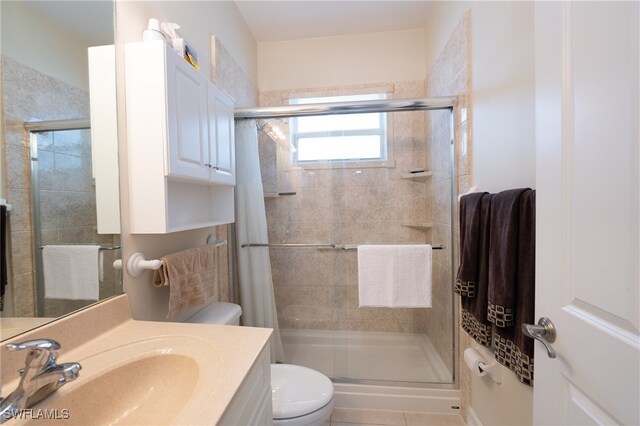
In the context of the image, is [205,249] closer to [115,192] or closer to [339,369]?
[115,192]

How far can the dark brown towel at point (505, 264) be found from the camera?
892 millimetres

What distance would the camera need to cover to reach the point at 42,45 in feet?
2.28

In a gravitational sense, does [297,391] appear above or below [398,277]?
below

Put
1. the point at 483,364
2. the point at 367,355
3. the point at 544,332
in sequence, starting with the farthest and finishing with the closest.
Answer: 1. the point at 367,355
2. the point at 483,364
3. the point at 544,332

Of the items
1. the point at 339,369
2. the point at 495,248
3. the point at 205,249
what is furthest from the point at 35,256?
the point at 339,369

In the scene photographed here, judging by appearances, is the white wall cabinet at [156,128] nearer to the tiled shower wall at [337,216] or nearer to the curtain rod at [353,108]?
the curtain rod at [353,108]

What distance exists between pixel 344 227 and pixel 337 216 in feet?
0.33

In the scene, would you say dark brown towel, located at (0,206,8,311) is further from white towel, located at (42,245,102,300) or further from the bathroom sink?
the bathroom sink

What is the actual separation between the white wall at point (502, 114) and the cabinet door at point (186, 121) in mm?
1301

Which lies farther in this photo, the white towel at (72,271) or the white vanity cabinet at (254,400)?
the white towel at (72,271)

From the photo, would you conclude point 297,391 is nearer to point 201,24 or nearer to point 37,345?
point 37,345

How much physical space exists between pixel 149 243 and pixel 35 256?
15.4 inches

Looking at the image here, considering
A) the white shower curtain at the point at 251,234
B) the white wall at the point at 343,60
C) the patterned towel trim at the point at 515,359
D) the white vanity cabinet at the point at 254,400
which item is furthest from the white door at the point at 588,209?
the white wall at the point at 343,60

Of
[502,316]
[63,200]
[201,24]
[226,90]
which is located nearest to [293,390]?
[502,316]
